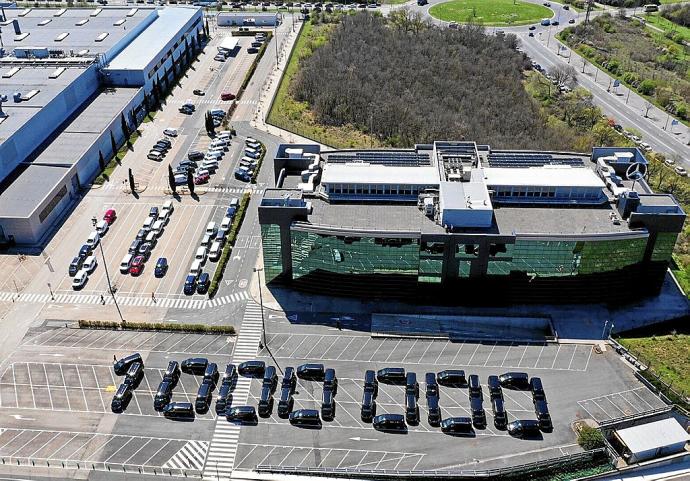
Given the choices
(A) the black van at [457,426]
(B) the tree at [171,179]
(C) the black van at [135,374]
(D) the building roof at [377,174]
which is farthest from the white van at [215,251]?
(A) the black van at [457,426]

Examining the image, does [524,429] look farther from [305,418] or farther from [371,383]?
[305,418]

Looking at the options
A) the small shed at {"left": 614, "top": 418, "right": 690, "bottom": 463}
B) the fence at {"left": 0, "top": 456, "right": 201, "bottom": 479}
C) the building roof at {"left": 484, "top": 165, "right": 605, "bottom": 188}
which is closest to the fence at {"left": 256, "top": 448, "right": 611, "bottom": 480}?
the small shed at {"left": 614, "top": 418, "right": 690, "bottom": 463}

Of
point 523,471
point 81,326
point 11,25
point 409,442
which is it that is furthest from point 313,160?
point 11,25

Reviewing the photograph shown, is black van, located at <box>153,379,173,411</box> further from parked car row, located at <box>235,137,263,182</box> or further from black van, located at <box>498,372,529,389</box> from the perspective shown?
parked car row, located at <box>235,137,263,182</box>

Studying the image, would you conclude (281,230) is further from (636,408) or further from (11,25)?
(11,25)

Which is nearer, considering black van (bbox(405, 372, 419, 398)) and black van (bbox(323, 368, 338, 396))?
black van (bbox(405, 372, 419, 398))

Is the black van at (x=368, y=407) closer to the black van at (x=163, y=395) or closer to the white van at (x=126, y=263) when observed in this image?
the black van at (x=163, y=395)
